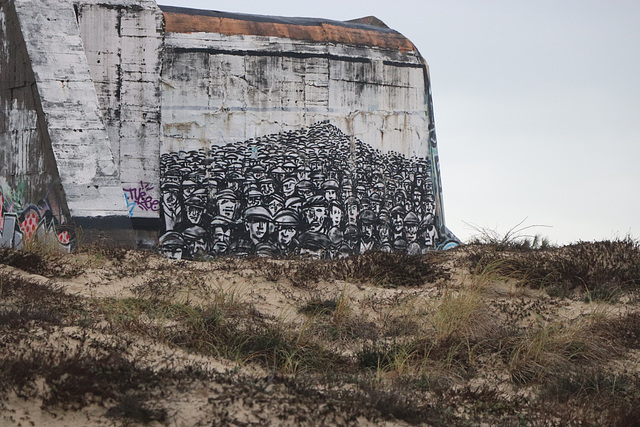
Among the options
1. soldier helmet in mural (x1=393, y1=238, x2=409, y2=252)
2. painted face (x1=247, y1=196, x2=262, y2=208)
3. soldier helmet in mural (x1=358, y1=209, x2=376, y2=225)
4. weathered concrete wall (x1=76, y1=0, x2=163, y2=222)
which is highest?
weathered concrete wall (x1=76, y1=0, x2=163, y2=222)

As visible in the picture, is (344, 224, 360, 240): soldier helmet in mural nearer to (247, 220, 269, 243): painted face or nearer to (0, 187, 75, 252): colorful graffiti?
(247, 220, 269, 243): painted face

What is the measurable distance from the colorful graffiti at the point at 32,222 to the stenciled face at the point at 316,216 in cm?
593

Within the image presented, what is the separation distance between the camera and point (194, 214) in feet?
51.7

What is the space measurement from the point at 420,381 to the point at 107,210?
7.92 m

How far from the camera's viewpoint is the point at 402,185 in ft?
59.0

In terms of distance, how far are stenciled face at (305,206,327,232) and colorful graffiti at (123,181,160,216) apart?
140 inches

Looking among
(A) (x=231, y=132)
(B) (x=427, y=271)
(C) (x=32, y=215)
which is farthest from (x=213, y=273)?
(A) (x=231, y=132)

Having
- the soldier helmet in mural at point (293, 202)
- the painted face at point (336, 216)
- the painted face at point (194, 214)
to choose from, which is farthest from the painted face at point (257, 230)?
the painted face at point (336, 216)

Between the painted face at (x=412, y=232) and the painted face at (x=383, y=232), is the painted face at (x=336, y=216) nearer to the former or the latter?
the painted face at (x=383, y=232)

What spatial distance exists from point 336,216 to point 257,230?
198cm

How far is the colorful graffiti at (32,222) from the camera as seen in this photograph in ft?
39.5

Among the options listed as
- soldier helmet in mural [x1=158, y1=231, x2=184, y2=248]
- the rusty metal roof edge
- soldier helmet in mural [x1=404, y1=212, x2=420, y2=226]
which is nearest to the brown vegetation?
soldier helmet in mural [x1=158, y1=231, x2=184, y2=248]

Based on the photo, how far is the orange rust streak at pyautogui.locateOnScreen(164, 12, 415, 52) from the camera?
53.4 ft

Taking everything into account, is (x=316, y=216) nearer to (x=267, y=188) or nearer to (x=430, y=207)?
(x=267, y=188)
